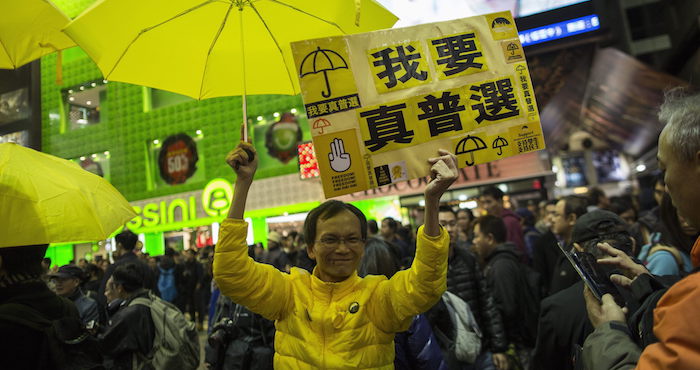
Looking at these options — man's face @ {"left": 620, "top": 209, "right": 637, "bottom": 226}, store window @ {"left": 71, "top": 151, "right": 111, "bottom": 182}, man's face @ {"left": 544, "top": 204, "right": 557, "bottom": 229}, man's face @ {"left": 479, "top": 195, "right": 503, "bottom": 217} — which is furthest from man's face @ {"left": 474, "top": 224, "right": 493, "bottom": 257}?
store window @ {"left": 71, "top": 151, "right": 111, "bottom": 182}

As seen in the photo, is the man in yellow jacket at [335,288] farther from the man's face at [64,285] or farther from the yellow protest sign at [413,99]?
the man's face at [64,285]

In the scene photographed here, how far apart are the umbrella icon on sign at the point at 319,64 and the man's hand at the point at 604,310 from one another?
130 centimetres

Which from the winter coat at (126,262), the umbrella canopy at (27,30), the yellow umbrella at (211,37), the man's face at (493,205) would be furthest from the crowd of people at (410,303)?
the man's face at (493,205)

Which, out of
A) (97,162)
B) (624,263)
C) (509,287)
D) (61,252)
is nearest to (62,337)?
(624,263)

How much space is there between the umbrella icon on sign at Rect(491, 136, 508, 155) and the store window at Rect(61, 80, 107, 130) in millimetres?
21138

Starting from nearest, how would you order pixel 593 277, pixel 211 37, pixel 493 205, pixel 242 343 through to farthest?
pixel 593 277, pixel 211 37, pixel 242 343, pixel 493 205

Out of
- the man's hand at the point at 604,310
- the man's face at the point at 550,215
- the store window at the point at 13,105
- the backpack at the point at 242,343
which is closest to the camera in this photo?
the man's hand at the point at 604,310

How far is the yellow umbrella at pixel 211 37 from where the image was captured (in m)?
2.48

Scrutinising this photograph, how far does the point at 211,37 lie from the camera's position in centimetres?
264

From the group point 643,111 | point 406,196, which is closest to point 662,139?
point 406,196

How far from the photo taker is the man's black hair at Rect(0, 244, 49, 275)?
1999 millimetres

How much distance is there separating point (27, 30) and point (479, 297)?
139 inches

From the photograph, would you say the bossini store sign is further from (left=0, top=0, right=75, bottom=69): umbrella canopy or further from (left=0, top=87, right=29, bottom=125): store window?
(left=0, top=0, right=75, bottom=69): umbrella canopy

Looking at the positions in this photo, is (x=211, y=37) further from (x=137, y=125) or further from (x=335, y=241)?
(x=137, y=125)
